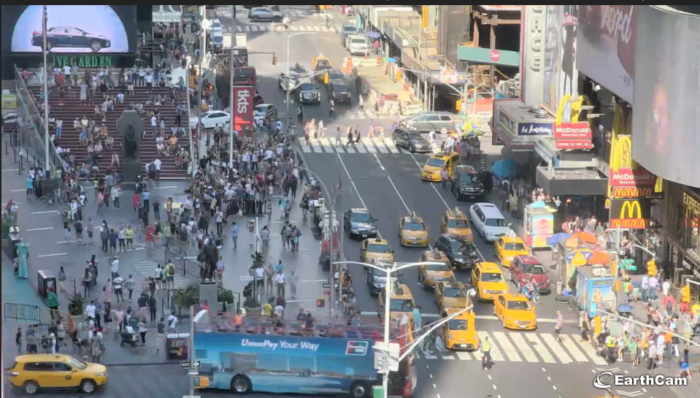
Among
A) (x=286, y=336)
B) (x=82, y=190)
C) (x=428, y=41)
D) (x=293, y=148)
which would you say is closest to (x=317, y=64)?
(x=428, y=41)

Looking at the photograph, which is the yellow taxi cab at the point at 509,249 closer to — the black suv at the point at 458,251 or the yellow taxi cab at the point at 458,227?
the black suv at the point at 458,251

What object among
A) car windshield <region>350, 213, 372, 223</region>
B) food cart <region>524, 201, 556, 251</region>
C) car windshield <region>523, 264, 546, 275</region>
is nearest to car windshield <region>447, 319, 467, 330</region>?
car windshield <region>523, 264, 546, 275</region>

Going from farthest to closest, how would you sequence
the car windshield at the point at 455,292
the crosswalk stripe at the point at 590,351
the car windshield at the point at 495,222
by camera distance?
the car windshield at the point at 495,222, the car windshield at the point at 455,292, the crosswalk stripe at the point at 590,351

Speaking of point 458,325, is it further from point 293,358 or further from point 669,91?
point 669,91

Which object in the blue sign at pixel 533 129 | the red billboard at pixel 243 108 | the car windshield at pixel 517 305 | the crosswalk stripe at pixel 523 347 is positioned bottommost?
the crosswalk stripe at pixel 523 347

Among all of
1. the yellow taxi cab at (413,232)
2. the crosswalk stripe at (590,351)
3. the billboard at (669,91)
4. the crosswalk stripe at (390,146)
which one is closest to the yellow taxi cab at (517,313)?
the crosswalk stripe at (590,351)

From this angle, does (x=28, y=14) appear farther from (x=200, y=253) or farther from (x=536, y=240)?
(x=536, y=240)

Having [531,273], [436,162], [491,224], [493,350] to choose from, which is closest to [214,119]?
[436,162]
